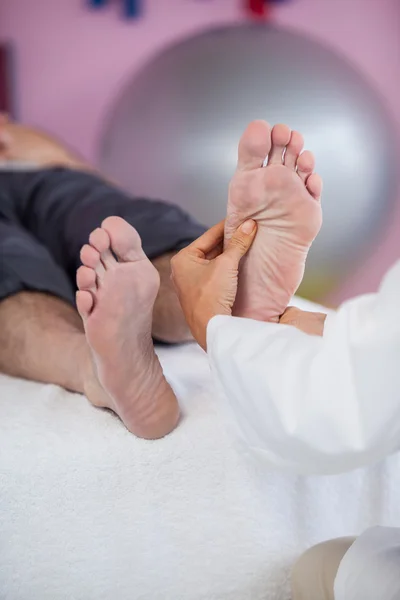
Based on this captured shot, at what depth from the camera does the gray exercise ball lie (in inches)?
56.6

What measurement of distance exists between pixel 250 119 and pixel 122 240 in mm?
859

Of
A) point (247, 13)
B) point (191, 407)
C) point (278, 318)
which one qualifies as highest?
point (247, 13)

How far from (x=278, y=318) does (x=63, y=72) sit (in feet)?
5.26

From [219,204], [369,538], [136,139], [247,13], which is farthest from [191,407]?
[247,13]

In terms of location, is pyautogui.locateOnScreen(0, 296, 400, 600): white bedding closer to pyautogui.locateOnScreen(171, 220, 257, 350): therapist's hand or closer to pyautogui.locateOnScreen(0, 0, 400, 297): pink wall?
pyautogui.locateOnScreen(171, 220, 257, 350): therapist's hand

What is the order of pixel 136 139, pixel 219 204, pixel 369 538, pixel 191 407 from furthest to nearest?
1. pixel 136 139
2. pixel 219 204
3. pixel 191 407
4. pixel 369 538

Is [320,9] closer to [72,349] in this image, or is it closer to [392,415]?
[72,349]

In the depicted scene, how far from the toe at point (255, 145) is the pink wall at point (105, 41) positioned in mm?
1426

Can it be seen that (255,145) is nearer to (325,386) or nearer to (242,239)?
(242,239)

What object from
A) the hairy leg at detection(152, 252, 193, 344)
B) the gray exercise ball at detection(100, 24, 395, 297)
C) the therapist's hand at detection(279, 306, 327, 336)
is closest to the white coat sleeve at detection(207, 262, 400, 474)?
the therapist's hand at detection(279, 306, 327, 336)

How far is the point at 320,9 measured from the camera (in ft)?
6.57

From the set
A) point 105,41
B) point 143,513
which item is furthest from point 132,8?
point 143,513

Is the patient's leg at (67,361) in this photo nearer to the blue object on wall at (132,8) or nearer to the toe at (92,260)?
the toe at (92,260)

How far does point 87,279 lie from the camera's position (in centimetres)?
68
